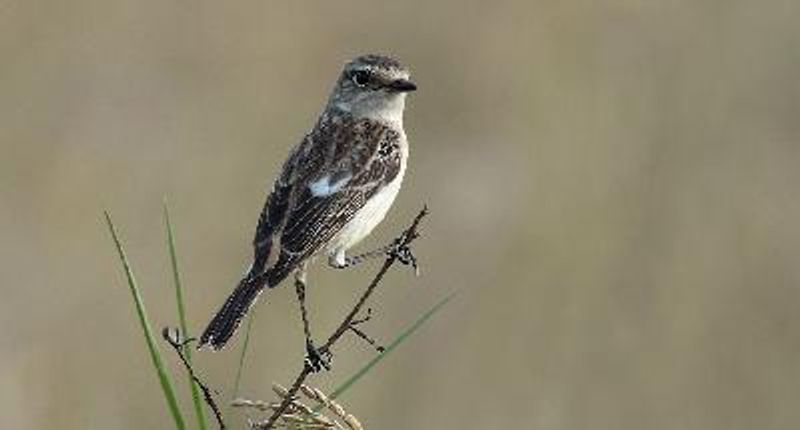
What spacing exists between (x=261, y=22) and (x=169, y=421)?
565 centimetres

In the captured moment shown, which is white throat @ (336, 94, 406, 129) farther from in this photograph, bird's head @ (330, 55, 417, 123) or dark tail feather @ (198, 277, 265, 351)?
dark tail feather @ (198, 277, 265, 351)

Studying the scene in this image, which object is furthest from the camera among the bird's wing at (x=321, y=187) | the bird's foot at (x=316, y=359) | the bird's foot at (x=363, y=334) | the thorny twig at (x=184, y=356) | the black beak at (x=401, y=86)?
the black beak at (x=401, y=86)

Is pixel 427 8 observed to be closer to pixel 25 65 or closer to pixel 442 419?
pixel 25 65

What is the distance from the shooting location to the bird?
570 cm

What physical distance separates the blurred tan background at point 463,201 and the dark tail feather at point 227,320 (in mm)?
3889

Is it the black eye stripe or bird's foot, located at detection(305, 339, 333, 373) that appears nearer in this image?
bird's foot, located at detection(305, 339, 333, 373)

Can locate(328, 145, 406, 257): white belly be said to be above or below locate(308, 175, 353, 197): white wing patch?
below

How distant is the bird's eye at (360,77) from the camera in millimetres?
6785

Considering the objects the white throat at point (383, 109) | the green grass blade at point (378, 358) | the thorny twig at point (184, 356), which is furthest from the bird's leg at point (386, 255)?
the white throat at point (383, 109)

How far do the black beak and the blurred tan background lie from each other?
9.62 feet

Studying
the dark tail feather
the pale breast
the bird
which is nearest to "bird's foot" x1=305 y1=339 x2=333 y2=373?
the dark tail feather

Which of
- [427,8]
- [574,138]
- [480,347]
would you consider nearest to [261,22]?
[427,8]

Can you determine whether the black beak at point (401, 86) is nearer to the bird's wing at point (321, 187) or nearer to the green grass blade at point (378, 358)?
the bird's wing at point (321, 187)

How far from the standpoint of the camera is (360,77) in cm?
682
